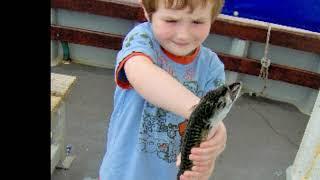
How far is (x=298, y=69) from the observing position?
4.48m

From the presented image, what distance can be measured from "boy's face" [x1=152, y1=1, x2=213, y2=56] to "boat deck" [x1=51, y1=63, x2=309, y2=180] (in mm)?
2183

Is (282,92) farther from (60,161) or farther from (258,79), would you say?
(60,161)

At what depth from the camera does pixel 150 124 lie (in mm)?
1548

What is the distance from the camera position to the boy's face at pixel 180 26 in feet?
4.29

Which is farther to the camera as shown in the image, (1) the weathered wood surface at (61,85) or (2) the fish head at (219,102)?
(1) the weathered wood surface at (61,85)

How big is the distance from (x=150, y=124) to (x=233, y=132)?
264 centimetres

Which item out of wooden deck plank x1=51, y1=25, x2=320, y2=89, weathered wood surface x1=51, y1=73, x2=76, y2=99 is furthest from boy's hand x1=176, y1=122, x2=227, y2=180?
wooden deck plank x1=51, y1=25, x2=320, y2=89

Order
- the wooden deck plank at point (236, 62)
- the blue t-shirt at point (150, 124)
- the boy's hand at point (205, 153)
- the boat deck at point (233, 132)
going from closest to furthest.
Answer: the boy's hand at point (205, 153)
the blue t-shirt at point (150, 124)
the boat deck at point (233, 132)
the wooden deck plank at point (236, 62)

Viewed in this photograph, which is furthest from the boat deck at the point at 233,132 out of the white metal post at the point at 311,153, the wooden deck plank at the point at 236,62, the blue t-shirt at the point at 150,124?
the blue t-shirt at the point at 150,124

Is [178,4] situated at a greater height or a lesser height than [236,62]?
greater

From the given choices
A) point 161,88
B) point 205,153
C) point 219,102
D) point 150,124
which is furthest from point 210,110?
point 150,124

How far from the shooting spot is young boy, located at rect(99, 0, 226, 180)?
3.54ft

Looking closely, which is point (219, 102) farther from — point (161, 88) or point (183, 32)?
point (183, 32)

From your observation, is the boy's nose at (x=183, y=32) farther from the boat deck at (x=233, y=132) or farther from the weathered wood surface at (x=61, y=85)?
the boat deck at (x=233, y=132)
